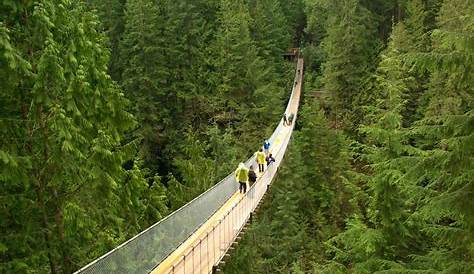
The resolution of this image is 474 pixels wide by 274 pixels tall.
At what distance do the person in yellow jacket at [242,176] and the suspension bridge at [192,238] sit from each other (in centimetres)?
20

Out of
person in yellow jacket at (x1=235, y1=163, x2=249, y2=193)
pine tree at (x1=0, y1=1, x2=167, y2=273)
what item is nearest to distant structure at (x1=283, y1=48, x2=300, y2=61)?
person in yellow jacket at (x1=235, y1=163, x2=249, y2=193)

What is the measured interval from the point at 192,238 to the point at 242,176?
4.21m

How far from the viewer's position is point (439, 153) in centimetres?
677

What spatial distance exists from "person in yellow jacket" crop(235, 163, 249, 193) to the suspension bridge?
0.20 m

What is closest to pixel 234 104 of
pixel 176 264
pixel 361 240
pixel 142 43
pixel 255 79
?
pixel 255 79

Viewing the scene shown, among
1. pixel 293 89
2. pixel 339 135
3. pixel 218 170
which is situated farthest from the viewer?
pixel 293 89

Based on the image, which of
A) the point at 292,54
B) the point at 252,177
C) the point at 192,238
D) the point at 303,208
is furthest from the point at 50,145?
the point at 292,54

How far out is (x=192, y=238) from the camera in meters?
10.3

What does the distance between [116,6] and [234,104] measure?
36.0 feet

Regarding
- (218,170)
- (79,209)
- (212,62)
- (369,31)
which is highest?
(369,31)

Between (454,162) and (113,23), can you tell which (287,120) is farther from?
(454,162)

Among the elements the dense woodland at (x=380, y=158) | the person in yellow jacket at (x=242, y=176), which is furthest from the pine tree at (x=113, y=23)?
the person in yellow jacket at (x=242, y=176)

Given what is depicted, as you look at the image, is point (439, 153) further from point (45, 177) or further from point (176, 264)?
point (45, 177)

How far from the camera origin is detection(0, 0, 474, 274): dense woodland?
702 centimetres
